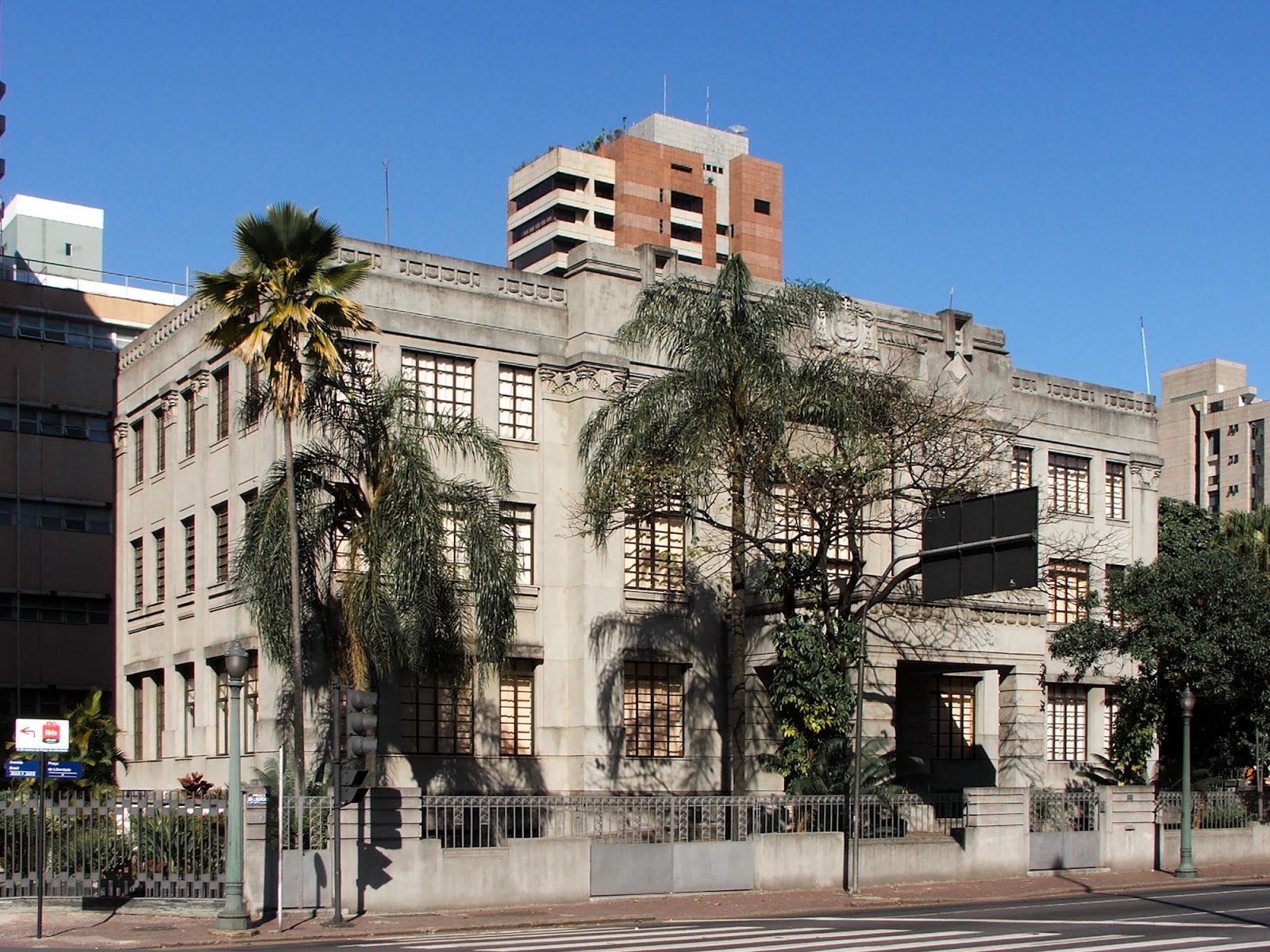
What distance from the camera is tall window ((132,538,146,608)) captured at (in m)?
43.0

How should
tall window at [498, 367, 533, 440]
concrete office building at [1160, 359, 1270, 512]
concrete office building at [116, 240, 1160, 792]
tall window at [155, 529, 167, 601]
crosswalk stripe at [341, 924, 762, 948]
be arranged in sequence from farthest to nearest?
concrete office building at [1160, 359, 1270, 512]
tall window at [155, 529, 167, 601]
tall window at [498, 367, 533, 440]
concrete office building at [116, 240, 1160, 792]
crosswalk stripe at [341, 924, 762, 948]

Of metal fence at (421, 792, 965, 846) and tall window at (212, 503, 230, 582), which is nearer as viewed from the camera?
metal fence at (421, 792, 965, 846)

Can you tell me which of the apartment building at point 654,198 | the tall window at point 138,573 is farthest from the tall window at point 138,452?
the apartment building at point 654,198

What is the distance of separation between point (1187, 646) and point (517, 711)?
16246 mm

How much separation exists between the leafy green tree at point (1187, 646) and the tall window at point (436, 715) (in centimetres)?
1570

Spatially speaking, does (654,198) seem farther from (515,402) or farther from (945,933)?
(945,933)

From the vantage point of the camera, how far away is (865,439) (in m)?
32.8

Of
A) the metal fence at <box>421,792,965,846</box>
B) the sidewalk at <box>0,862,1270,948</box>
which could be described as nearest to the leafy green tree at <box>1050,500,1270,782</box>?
the sidewalk at <box>0,862,1270,948</box>

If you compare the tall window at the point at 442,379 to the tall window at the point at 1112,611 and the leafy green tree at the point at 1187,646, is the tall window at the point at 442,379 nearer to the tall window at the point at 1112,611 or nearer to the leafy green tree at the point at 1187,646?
the leafy green tree at the point at 1187,646

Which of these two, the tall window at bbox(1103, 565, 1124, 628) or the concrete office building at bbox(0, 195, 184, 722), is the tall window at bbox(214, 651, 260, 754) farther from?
the tall window at bbox(1103, 565, 1124, 628)

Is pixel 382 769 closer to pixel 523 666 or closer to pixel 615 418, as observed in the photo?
pixel 523 666

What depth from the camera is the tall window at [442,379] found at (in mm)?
36625

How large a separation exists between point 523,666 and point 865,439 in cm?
1016

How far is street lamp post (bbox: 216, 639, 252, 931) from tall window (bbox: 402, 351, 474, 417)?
1314 cm
